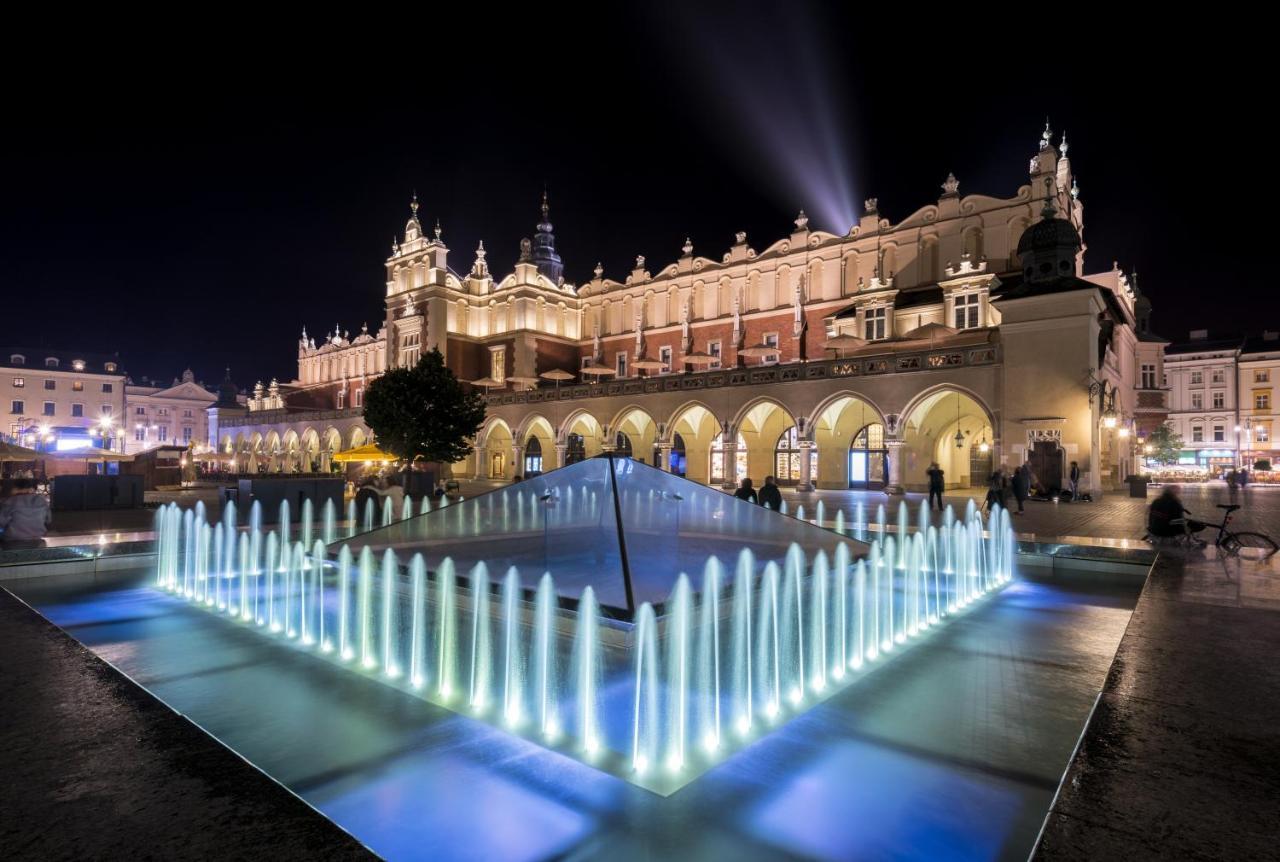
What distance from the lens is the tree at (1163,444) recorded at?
5113 cm

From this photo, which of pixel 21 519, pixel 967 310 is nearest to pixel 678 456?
pixel 967 310

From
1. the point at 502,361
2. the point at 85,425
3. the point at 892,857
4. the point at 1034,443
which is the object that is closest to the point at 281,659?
the point at 892,857

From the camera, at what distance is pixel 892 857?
2.67 meters

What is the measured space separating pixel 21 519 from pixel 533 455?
3012 centimetres

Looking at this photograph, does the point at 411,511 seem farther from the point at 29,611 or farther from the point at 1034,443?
the point at 1034,443

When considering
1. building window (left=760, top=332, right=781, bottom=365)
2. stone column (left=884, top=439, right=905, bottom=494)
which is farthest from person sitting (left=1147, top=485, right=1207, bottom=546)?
building window (left=760, top=332, right=781, bottom=365)

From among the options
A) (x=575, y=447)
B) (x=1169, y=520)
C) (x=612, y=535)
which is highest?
(x=575, y=447)

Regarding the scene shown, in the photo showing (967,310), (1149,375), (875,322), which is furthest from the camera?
(1149,375)

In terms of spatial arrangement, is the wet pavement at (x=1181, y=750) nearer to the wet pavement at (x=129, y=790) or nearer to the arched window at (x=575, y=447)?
the wet pavement at (x=129, y=790)

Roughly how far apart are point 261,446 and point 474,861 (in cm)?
6067

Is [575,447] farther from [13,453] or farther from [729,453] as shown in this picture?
[13,453]

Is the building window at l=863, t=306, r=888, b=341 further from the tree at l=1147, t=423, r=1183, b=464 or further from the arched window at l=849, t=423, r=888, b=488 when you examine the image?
the tree at l=1147, t=423, r=1183, b=464

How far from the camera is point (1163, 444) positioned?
5138 cm

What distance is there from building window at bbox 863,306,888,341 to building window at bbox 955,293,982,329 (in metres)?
3.13
